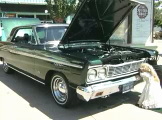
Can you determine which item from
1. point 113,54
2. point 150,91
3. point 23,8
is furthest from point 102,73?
point 23,8

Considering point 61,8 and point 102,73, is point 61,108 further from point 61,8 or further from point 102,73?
point 61,8

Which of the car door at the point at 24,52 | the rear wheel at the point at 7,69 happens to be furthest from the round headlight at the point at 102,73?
the rear wheel at the point at 7,69

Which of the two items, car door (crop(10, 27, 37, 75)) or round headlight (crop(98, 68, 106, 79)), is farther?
car door (crop(10, 27, 37, 75))

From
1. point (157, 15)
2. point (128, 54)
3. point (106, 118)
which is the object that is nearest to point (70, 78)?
point (106, 118)

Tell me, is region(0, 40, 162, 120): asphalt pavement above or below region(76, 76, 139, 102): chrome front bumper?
below

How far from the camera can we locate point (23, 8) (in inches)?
820

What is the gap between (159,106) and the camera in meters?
4.62

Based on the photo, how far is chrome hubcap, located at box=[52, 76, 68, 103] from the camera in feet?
15.2

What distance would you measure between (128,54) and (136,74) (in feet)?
1.58

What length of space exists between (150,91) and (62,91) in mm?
1662

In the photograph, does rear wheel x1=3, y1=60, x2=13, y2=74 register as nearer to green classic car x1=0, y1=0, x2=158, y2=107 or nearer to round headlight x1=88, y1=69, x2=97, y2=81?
green classic car x1=0, y1=0, x2=158, y2=107

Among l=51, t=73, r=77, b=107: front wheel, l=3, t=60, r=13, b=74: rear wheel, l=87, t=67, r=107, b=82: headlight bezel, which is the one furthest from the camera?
l=3, t=60, r=13, b=74: rear wheel

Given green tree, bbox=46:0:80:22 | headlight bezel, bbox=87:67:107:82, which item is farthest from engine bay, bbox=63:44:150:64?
green tree, bbox=46:0:80:22

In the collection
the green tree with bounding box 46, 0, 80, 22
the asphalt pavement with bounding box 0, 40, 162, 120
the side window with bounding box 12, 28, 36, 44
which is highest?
the green tree with bounding box 46, 0, 80, 22
